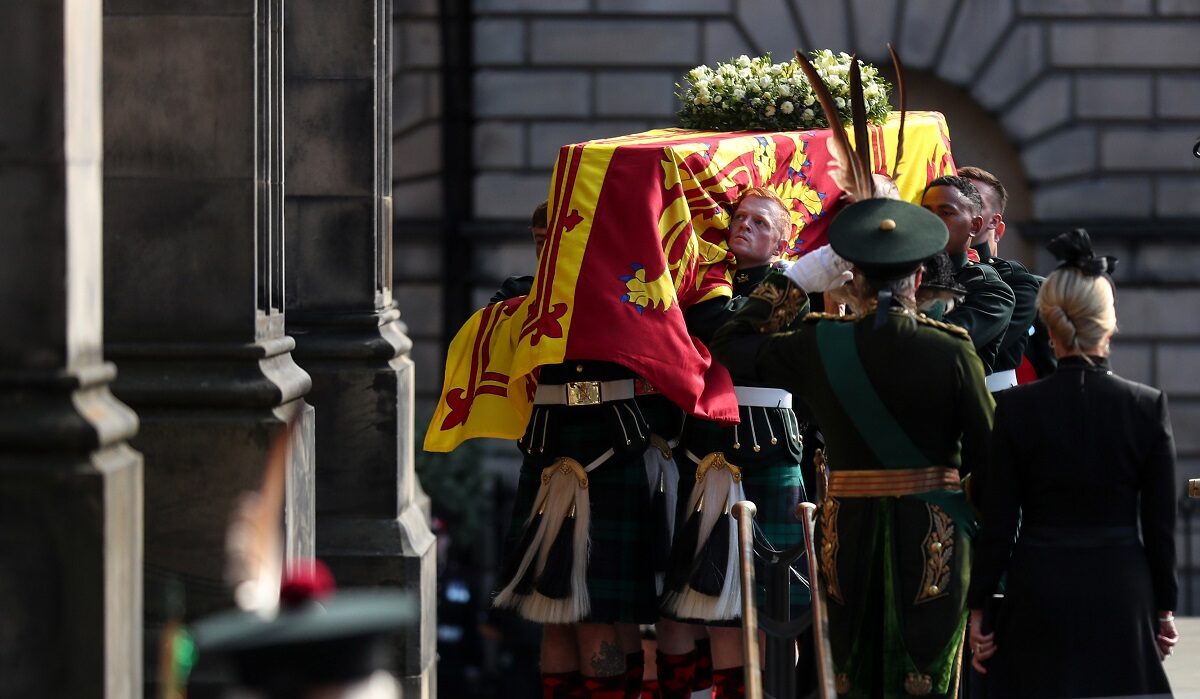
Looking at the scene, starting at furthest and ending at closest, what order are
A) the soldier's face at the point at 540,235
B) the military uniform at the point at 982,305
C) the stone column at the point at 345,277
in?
the stone column at the point at 345,277
the soldier's face at the point at 540,235
the military uniform at the point at 982,305

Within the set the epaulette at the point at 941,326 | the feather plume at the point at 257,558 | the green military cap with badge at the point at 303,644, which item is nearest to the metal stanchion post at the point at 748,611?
the epaulette at the point at 941,326

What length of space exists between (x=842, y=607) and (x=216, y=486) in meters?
1.85

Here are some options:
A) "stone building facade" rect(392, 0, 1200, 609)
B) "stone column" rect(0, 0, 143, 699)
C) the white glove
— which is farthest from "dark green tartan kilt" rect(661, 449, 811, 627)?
"stone building facade" rect(392, 0, 1200, 609)

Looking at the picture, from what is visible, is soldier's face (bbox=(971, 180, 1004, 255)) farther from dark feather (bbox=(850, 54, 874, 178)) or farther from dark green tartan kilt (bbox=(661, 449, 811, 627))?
dark feather (bbox=(850, 54, 874, 178))

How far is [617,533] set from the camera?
704cm

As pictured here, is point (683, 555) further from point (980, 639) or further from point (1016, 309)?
point (980, 639)

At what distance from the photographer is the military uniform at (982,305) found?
254 inches

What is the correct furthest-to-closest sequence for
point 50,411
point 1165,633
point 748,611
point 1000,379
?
point 1000,379 < point 748,611 < point 1165,633 < point 50,411

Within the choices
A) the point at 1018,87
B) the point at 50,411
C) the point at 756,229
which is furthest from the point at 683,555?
the point at 1018,87

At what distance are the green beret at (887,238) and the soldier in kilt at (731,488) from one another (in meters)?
1.36

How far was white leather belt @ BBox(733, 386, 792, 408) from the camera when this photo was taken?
7.02 m

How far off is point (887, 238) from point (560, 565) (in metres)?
2.03

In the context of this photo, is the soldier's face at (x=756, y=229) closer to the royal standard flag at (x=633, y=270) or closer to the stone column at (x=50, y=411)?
the royal standard flag at (x=633, y=270)

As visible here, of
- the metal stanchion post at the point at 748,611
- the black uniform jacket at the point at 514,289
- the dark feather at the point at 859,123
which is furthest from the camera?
the black uniform jacket at the point at 514,289
